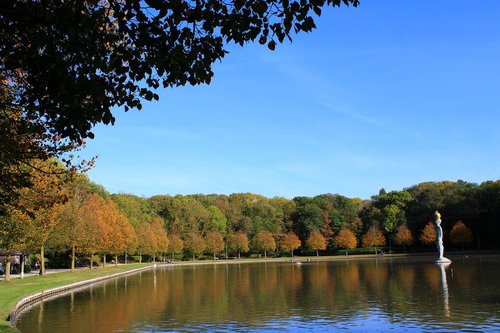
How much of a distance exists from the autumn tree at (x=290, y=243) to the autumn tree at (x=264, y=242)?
2.17 metres

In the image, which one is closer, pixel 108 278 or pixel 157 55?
pixel 157 55

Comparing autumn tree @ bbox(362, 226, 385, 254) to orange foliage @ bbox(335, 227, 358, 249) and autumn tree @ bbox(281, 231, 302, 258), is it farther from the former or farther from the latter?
autumn tree @ bbox(281, 231, 302, 258)

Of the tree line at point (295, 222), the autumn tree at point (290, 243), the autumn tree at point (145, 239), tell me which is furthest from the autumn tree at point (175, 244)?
the autumn tree at point (290, 243)

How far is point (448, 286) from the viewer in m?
28.4

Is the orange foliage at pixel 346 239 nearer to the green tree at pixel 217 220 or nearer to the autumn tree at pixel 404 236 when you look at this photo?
the autumn tree at pixel 404 236

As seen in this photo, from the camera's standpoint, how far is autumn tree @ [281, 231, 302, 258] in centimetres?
9388

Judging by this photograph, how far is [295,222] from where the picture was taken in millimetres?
103812

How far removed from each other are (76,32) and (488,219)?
8229 centimetres

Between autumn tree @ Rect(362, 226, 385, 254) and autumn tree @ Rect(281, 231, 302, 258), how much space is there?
13.0m

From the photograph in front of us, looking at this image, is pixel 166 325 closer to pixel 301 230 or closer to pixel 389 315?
pixel 389 315

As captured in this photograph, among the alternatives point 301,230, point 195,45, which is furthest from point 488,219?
point 195,45

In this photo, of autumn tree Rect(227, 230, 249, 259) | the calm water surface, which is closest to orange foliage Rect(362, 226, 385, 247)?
autumn tree Rect(227, 230, 249, 259)

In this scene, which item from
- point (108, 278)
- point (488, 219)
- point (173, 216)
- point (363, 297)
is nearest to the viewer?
point (363, 297)

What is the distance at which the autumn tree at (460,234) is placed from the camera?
75.9 m
